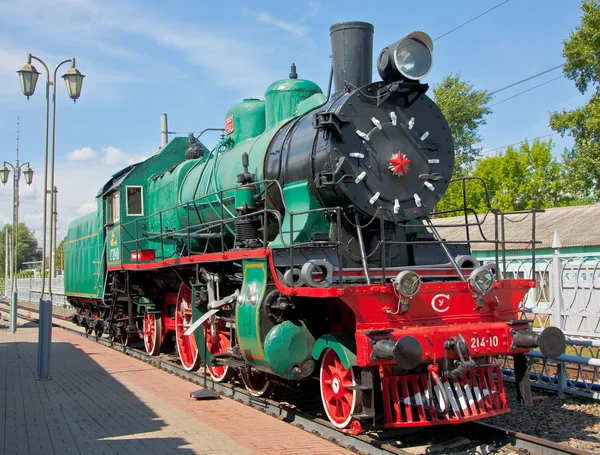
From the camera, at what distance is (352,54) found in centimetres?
778

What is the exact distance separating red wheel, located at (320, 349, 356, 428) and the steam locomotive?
0.05ft

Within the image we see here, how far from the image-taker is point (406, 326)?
624 cm

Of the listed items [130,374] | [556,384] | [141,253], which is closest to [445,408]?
[556,384]

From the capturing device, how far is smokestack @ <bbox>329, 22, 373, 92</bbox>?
7.74 metres

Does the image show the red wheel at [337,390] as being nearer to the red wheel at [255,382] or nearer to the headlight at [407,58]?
the red wheel at [255,382]

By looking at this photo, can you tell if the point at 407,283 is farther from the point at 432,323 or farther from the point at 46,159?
the point at 46,159

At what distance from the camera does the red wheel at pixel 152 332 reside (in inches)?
494

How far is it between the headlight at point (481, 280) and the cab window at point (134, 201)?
8.61 m

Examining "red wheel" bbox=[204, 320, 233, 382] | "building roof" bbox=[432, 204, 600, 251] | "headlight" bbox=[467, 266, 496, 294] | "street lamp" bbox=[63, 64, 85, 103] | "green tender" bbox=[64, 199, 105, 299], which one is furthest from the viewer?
"building roof" bbox=[432, 204, 600, 251]

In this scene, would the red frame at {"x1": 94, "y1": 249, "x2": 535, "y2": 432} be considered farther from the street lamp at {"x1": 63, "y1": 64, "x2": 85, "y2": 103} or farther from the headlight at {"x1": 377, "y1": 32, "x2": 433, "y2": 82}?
the street lamp at {"x1": 63, "y1": 64, "x2": 85, "y2": 103}

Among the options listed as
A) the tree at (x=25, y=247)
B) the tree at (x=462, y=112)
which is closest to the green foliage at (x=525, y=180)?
the tree at (x=462, y=112)

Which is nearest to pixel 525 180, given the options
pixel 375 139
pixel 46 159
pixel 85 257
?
pixel 85 257

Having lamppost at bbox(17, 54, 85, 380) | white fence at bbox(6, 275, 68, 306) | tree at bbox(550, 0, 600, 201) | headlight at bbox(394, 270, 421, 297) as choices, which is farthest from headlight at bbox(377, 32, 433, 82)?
white fence at bbox(6, 275, 68, 306)

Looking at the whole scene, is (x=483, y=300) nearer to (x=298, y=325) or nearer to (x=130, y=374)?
(x=298, y=325)
